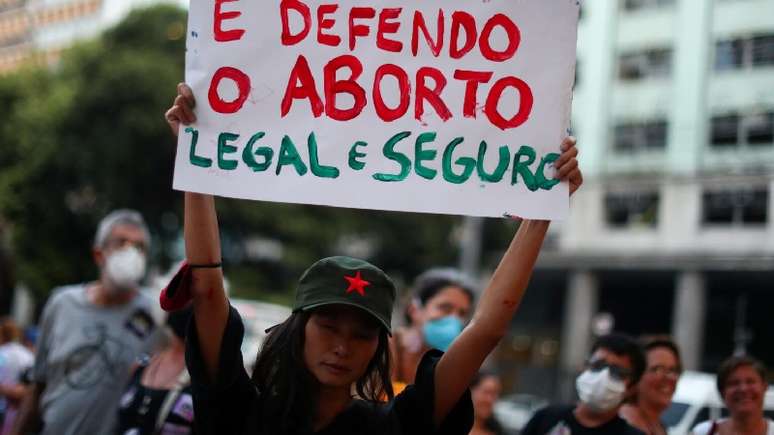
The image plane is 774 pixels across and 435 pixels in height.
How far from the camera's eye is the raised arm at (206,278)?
255 cm

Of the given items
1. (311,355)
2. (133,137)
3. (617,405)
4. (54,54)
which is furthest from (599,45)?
(54,54)

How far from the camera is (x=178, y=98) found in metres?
2.74

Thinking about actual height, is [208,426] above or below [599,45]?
below

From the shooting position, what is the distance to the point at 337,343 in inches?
103

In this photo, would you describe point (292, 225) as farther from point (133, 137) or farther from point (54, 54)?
point (54, 54)

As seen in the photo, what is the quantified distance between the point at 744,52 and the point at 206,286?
26220 millimetres

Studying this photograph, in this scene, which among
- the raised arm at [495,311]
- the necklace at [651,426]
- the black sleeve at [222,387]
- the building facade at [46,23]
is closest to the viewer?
the black sleeve at [222,387]

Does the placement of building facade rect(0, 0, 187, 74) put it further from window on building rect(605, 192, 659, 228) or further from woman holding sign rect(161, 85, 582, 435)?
woman holding sign rect(161, 85, 582, 435)

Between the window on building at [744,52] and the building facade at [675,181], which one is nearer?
the window on building at [744,52]

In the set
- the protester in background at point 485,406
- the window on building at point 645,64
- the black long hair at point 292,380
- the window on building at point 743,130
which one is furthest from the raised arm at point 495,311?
the window on building at point 645,64

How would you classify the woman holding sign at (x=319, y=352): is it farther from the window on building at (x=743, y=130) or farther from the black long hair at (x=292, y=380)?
the window on building at (x=743, y=130)

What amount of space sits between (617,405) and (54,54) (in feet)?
198

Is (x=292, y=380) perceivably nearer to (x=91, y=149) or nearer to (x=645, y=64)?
(x=91, y=149)

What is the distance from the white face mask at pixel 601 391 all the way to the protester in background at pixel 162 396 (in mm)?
1637
